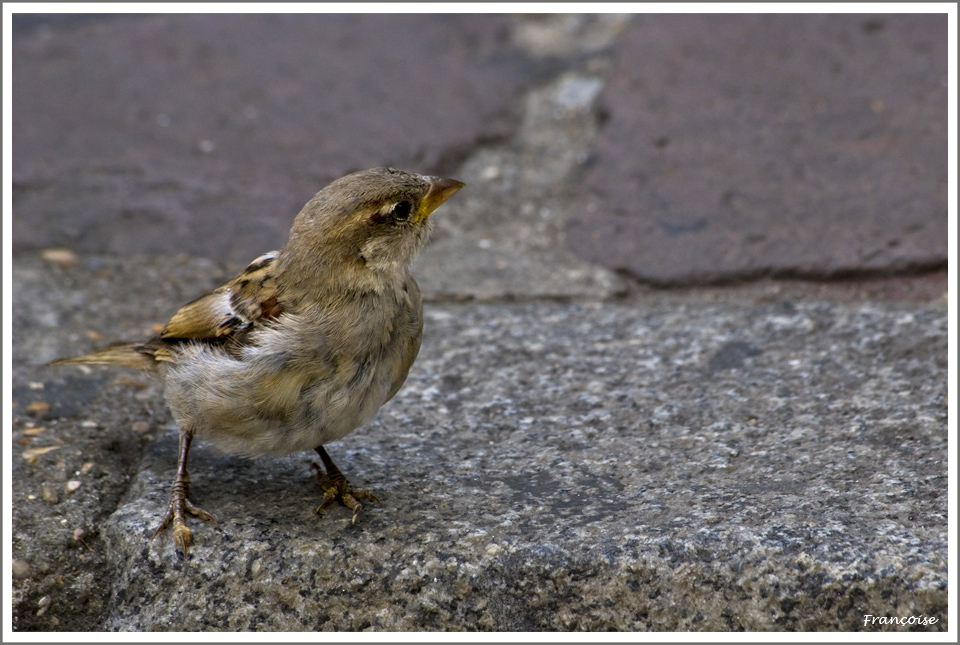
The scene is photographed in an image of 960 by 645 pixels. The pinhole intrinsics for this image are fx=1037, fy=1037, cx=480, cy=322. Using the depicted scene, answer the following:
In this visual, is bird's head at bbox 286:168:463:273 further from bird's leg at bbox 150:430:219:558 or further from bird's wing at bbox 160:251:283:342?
bird's leg at bbox 150:430:219:558

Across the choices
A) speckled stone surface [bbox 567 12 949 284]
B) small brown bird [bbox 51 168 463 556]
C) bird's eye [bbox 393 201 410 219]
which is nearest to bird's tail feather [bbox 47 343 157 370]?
small brown bird [bbox 51 168 463 556]

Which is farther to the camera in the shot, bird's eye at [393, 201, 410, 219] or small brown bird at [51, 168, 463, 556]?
bird's eye at [393, 201, 410, 219]

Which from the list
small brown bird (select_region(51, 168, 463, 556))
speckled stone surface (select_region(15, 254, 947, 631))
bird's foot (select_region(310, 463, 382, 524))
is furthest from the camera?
small brown bird (select_region(51, 168, 463, 556))

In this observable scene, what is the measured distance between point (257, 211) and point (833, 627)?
2510mm

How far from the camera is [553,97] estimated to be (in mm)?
4176

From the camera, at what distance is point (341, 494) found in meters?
2.58

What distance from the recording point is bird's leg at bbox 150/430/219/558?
7.66ft

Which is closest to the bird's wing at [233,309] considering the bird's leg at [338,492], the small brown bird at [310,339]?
the small brown bird at [310,339]

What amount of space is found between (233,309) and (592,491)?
3.63 feet

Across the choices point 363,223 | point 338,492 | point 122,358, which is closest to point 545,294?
point 363,223

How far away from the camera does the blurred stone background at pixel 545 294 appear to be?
223 centimetres

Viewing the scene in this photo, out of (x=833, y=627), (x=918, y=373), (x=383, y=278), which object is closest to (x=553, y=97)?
(x=383, y=278)

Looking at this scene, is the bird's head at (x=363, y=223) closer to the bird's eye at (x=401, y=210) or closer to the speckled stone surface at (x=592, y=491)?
the bird's eye at (x=401, y=210)

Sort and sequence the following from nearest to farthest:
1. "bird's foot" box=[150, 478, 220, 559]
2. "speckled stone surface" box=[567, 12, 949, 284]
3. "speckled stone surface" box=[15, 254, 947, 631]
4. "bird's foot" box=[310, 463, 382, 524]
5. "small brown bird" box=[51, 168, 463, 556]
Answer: "speckled stone surface" box=[15, 254, 947, 631]
"bird's foot" box=[150, 478, 220, 559]
"bird's foot" box=[310, 463, 382, 524]
"small brown bird" box=[51, 168, 463, 556]
"speckled stone surface" box=[567, 12, 949, 284]
